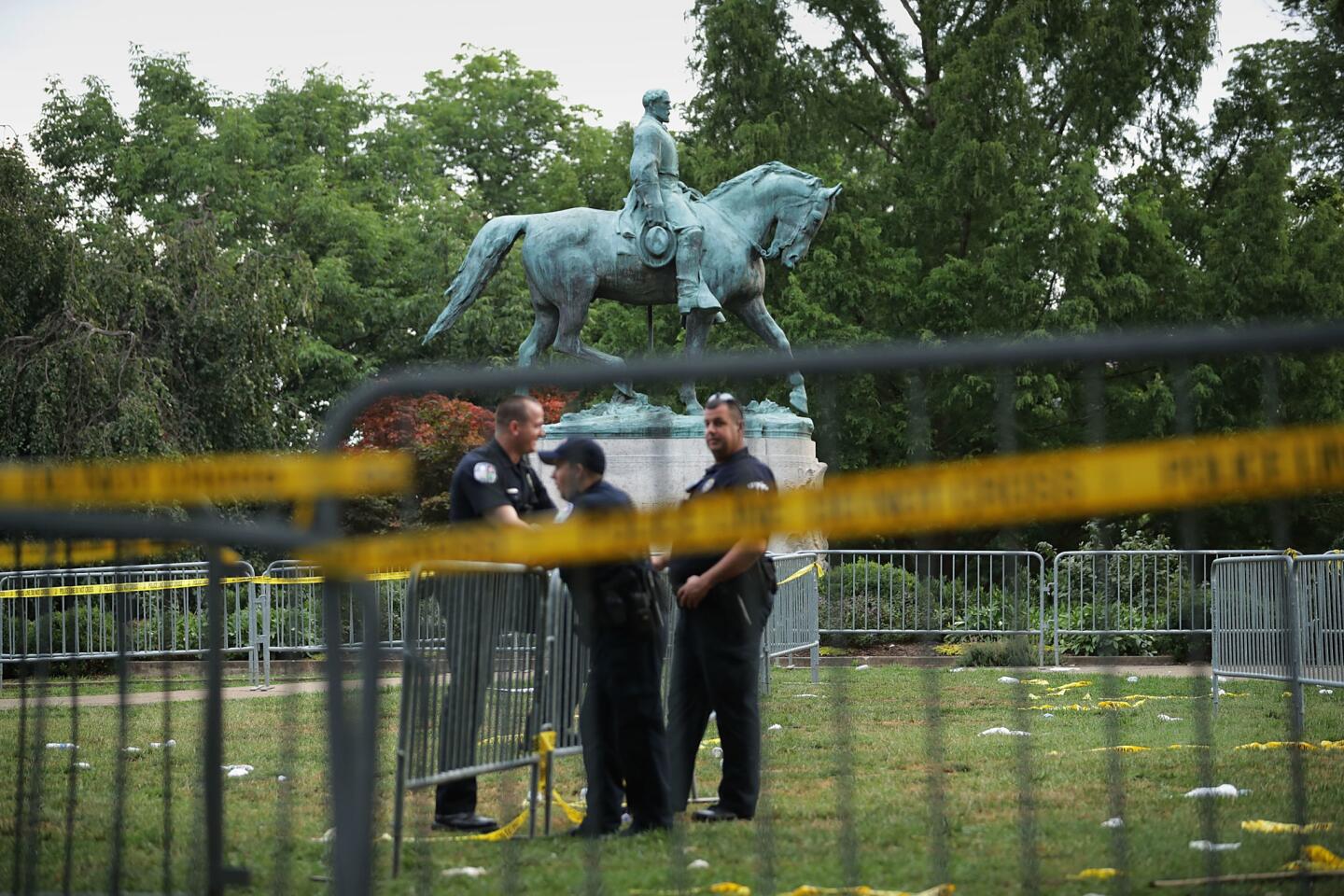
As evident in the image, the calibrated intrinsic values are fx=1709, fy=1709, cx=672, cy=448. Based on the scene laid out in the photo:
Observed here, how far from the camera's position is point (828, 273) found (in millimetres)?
29906

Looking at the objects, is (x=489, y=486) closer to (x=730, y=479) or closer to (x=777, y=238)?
(x=730, y=479)

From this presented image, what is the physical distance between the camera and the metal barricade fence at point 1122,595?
16250 millimetres

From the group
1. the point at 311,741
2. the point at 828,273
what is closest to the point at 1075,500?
the point at 311,741

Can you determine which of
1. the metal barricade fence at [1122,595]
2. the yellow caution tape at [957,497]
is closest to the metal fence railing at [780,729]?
the yellow caution tape at [957,497]

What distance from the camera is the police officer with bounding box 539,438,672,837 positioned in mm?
6020

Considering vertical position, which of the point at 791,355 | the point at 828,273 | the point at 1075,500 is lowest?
the point at 1075,500

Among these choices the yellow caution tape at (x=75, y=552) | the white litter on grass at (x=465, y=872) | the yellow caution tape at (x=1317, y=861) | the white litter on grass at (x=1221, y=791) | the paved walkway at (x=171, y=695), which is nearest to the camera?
the yellow caution tape at (x=1317, y=861)

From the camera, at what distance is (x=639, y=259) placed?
1705 centimetres

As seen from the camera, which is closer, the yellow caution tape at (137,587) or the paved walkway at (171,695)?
the paved walkway at (171,695)

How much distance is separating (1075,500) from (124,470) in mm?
2604

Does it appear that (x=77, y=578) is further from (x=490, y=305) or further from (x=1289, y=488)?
(x=490, y=305)

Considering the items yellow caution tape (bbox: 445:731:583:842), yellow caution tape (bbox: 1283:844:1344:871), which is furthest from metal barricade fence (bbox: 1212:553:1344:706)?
yellow caution tape (bbox: 445:731:583:842)

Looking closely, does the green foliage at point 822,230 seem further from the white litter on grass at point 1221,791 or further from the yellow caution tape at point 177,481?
the yellow caution tape at point 177,481

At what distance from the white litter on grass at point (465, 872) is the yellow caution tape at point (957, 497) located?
1.97 metres
